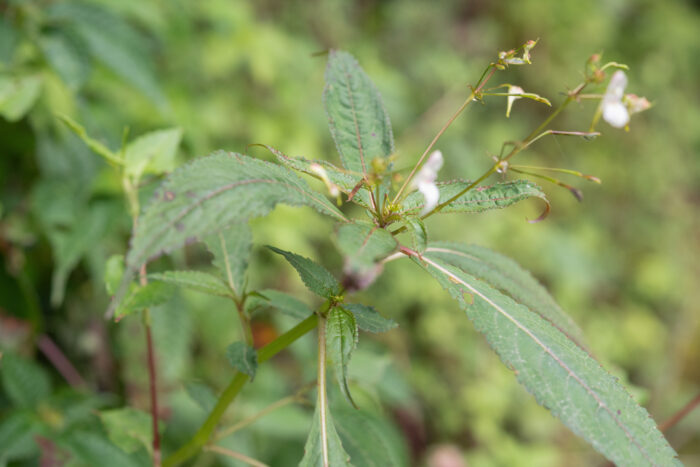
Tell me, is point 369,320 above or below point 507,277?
below

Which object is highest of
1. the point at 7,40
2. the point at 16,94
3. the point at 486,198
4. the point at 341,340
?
the point at 7,40

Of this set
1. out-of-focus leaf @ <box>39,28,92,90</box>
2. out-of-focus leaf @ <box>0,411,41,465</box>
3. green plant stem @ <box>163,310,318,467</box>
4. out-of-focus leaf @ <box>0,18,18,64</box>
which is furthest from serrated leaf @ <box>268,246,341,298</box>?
out-of-focus leaf @ <box>0,18,18,64</box>

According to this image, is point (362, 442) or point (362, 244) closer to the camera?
point (362, 244)

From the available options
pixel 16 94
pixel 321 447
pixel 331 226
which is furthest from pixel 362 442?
pixel 16 94

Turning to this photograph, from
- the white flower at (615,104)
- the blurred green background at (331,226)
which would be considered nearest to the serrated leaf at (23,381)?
the blurred green background at (331,226)

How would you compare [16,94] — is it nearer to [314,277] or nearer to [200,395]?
[200,395]

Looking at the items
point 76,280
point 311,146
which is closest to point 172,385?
point 76,280

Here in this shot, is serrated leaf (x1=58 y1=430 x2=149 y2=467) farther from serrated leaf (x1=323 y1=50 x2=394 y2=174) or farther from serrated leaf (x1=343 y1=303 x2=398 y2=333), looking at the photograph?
serrated leaf (x1=323 y1=50 x2=394 y2=174)
